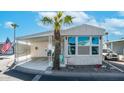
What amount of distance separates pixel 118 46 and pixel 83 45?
13.0 feet

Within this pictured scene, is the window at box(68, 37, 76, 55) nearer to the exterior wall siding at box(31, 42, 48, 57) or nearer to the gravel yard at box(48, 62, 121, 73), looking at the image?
the gravel yard at box(48, 62, 121, 73)

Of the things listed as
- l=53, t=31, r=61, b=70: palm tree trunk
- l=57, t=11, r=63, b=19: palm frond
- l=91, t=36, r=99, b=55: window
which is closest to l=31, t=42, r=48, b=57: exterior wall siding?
l=91, t=36, r=99, b=55: window

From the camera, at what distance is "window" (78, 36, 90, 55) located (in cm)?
1781

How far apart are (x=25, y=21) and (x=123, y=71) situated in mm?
7032

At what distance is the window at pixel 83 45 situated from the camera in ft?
58.4

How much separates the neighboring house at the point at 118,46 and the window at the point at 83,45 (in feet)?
7.21

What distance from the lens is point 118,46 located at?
67.2 ft

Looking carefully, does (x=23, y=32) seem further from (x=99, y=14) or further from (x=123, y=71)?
(x=123, y=71)

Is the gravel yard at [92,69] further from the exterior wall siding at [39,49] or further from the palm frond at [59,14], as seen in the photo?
the exterior wall siding at [39,49]
